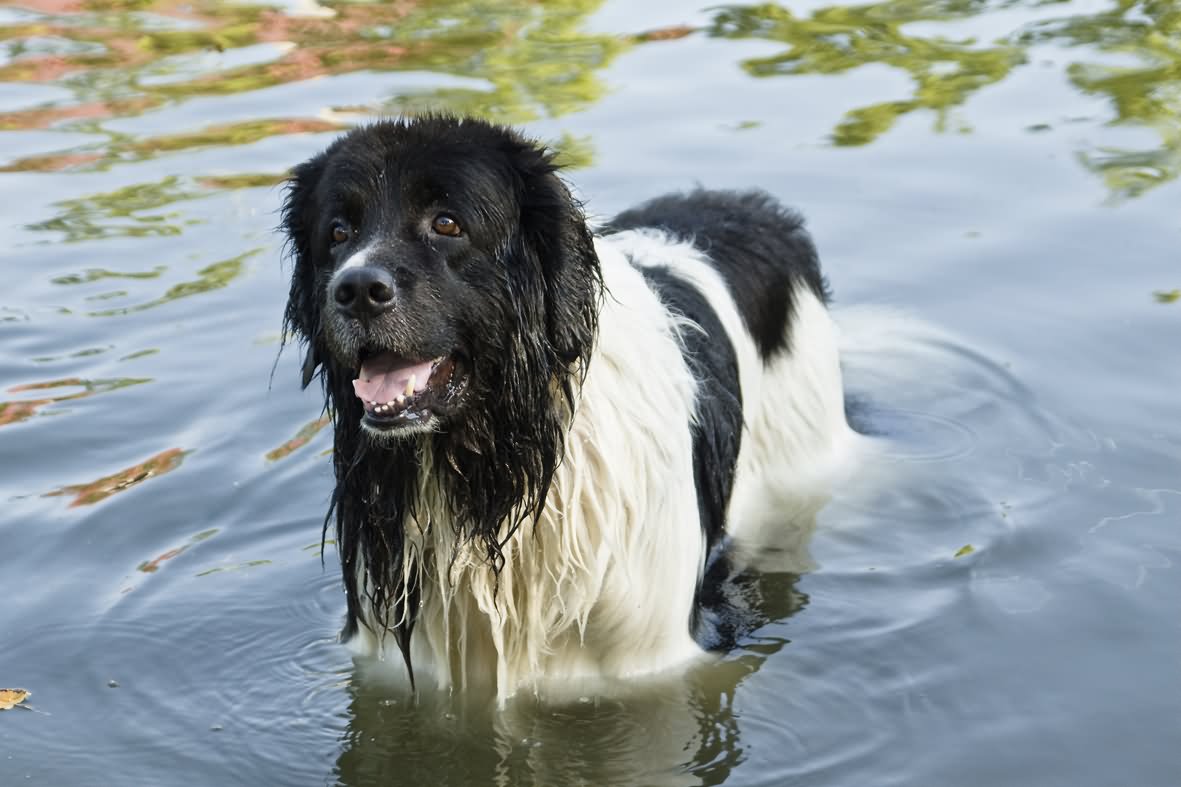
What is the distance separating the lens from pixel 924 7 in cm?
1372

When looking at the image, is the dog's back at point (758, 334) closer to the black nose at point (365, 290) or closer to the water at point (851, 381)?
the water at point (851, 381)

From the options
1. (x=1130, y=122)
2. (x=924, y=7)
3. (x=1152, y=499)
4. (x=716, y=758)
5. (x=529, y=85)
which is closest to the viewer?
(x=716, y=758)

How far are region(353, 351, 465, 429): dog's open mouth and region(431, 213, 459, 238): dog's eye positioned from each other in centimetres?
34

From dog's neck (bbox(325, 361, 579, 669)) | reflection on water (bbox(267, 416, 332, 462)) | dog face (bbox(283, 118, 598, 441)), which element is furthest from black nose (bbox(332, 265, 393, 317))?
reflection on water (bbox(267, 416, 332, 462))

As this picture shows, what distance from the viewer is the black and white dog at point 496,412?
4578mm

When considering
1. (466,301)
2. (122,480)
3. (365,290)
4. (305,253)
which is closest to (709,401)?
(466,301)

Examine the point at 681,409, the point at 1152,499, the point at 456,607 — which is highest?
the point at 681,409

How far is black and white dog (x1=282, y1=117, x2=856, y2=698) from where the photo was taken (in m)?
4.58

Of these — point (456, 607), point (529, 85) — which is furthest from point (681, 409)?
point (529, 85)

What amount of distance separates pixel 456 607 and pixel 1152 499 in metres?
2.90

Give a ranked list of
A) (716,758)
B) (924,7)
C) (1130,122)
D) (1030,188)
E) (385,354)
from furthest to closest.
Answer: (924,7) → (1130,122) → (1030,188) → (716,758) → (385,354)

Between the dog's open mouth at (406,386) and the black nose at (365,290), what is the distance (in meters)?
0.20

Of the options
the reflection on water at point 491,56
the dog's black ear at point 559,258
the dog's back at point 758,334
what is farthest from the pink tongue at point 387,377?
the reflection on water at point 491,56

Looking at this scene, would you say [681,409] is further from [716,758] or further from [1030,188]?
[1030,188]
